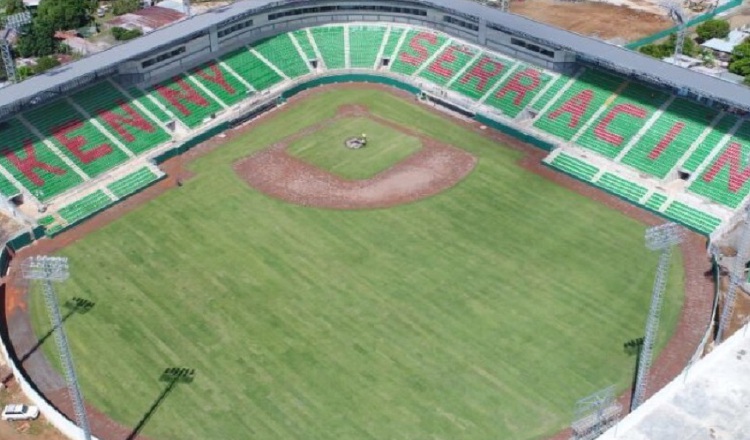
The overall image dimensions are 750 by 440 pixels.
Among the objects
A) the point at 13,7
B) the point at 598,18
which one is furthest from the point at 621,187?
the point at 13,7

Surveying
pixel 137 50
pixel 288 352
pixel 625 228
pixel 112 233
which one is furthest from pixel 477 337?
pixel 137 50

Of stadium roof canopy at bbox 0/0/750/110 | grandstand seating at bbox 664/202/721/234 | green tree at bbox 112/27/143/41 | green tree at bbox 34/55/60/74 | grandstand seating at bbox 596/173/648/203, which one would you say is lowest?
grandstand seating at bbox 664/202/721/234

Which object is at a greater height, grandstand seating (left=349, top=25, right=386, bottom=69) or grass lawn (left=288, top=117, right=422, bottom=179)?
grandstand seating (left=349, top=25, right=386, bottom=69)

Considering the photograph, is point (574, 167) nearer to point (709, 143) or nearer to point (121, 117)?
point (709, 143)

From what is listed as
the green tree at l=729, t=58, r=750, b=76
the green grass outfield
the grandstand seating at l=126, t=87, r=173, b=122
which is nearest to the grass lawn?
the green grass outfield

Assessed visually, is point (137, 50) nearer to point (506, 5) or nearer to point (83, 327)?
point (83, 327)

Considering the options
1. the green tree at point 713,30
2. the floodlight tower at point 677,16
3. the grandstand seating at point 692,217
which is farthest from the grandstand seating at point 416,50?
the green tree at point 713,30

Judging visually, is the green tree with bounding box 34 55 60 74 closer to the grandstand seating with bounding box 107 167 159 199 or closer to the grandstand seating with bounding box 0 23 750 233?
the grandstand seating with bounding box 0 23 750 233
